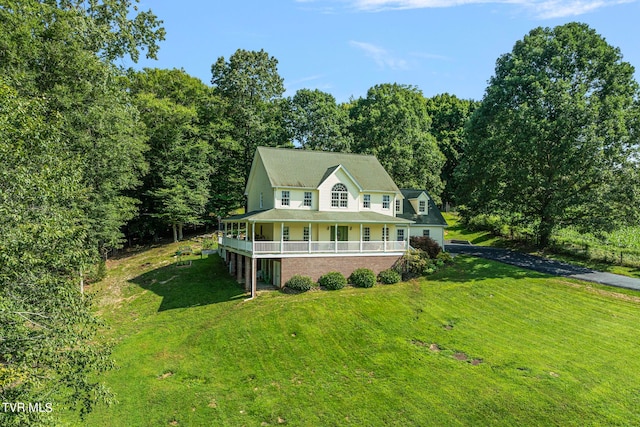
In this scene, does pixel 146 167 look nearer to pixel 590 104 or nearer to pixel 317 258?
pixel 317 258

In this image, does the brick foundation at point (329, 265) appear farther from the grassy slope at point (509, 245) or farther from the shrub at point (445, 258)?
the grassy slope at point (509, 245)

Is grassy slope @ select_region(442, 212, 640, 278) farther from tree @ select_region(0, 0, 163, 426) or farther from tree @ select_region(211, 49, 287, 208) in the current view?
tree @ select_region(0, 0, 163, 426)

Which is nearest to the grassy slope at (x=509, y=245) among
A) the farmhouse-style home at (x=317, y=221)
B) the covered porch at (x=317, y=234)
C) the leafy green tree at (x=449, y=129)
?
the leafy green tree at (x=449, y=129)

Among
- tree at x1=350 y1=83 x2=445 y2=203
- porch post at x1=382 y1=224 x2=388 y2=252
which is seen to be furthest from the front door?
tree at x1=350 y1=83 x2=445 y2=203

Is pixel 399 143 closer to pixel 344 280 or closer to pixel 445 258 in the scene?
pixel 445 258

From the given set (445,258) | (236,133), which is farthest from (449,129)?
(445,258)

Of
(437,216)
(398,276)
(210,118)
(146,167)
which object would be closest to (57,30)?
(146,167)

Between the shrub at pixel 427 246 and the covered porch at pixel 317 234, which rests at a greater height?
the covered porch at pixel 317 234
